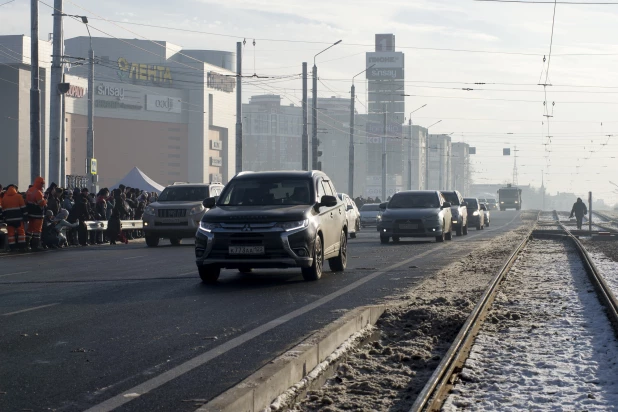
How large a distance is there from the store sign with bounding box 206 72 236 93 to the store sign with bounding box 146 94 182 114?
5378 millimetres

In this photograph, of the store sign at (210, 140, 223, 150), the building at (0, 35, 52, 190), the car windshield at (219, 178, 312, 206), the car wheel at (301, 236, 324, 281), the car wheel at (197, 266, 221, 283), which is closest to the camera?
the car wheel at (197, 266, 221, 283)

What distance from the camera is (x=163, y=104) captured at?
135 m

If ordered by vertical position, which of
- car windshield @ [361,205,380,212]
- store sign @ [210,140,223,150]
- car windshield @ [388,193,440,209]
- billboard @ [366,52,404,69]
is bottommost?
car windshield @ [361,205,380,212]

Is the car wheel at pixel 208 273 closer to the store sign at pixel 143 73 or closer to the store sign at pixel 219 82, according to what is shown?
the store sign at pixel 143 73

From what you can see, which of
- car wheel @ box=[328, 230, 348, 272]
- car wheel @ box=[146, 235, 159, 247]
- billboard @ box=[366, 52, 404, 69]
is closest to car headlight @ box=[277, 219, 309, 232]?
car wheel @ box=[328, 230, 348, 272]

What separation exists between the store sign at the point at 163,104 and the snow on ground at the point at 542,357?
122 meters

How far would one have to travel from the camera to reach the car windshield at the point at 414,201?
29.3 m

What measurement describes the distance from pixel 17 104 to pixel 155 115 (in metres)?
41.3

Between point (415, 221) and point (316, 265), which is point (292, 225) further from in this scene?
point (415, 221)

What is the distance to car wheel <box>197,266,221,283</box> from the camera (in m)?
14.2

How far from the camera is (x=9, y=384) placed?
648 cm

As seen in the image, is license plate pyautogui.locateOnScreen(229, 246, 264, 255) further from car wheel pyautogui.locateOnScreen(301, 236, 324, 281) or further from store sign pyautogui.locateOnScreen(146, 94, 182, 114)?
store sign pyautogui.locateOnScreen(146, 94, 182, 114)

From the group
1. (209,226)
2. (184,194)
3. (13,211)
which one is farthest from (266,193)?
(184,194)

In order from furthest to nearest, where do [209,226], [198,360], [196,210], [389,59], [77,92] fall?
1. [389,59]
2. [77,92]
3. [196,210]
4. [209,226]
5. [198,360]
